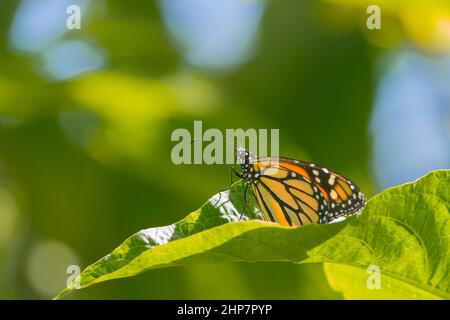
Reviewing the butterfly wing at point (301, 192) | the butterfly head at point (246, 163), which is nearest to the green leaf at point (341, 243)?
the butterfly wing at point (301, 192)

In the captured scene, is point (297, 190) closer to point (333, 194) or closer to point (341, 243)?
point (333, 194)

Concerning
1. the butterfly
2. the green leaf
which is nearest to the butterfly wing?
the butterfly

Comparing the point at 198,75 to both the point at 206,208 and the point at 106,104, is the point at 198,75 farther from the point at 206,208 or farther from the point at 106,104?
the point at 206,208

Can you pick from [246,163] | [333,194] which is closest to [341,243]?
[333,194]

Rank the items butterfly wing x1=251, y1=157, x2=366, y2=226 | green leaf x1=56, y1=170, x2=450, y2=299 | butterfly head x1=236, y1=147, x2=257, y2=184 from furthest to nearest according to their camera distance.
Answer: butterfly head x1=236, y1=147, x2=257, y2=184 < butterfly wing x1=251, y1=157, x2=366, y2=226 < green leaf x1=56, y1=170, x2=450, y2=299

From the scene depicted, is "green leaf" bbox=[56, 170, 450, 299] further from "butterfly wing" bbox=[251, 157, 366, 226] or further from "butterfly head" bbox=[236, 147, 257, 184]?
"butterfly head" bbox=[236, 147, 257, 184]

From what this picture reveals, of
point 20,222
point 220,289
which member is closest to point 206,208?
point 220,289

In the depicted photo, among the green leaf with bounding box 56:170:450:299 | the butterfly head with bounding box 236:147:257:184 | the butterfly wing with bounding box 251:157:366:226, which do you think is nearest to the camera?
the green leaf with bounding box 56:170:450:299
